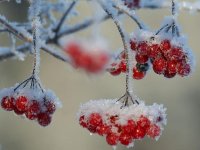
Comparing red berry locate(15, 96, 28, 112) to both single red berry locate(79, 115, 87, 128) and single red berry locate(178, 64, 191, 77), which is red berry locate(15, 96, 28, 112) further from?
single red berry locate(178, 64, 191, 77)

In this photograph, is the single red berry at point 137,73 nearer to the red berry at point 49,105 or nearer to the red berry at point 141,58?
the red berry at point 141,58

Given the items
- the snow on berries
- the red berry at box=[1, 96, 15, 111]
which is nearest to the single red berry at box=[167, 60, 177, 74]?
the snow on berries

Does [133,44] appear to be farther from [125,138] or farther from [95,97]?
[95,97]

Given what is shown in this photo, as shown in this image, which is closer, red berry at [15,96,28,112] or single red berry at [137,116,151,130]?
single red berry at [137,116,151,130]

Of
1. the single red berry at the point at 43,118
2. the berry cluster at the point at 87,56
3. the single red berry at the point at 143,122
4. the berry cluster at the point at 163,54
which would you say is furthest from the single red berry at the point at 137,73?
the berry cluster at the point at 87,56

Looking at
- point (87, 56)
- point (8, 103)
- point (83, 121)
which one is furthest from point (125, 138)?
point (87, 56)

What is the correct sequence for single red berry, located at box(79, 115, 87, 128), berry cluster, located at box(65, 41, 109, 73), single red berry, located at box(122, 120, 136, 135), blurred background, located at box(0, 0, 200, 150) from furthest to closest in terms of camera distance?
blurred background, located at box(0, 0, 200, 150) < single red berry, located at box(79, 115, 87, 128) < single red berry, located at box(122, 120, 136, 135) < berry cluster, located at box(65, 41, 109, 73)

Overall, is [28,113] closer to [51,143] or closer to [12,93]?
[12,93]
